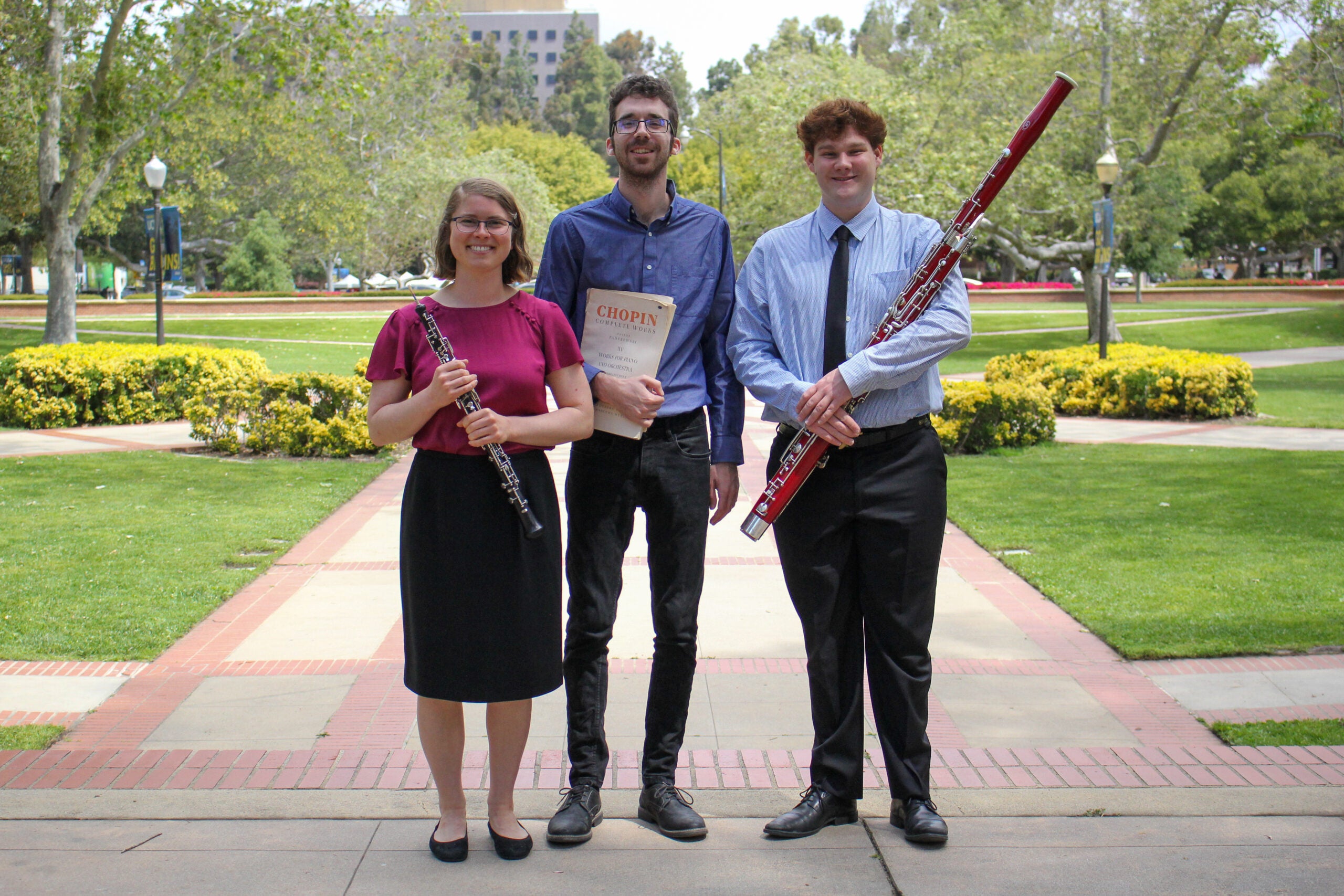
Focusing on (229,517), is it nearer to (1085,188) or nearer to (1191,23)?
(1191,23)

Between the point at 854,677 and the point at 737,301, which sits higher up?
the point at 737,301

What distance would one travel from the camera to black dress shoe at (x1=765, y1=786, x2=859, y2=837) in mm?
3586

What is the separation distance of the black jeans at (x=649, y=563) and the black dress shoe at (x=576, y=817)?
4 cm

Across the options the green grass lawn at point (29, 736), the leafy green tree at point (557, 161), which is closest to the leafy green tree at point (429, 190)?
the leafy green tree at point (557, 161)

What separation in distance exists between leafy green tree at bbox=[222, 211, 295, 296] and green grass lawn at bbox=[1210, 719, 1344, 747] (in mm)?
51661

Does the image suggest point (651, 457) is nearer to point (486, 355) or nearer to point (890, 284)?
point (486, 355)

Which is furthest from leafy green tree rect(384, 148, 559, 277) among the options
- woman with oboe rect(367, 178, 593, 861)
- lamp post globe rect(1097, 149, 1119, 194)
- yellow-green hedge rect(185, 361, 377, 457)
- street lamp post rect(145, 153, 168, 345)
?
woman with oboe rect(367, 178, 593, 861)

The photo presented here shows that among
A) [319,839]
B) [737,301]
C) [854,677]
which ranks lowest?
[319,839]

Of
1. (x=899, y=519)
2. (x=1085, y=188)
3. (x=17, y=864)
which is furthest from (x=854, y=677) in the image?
(x=1085, y=188)

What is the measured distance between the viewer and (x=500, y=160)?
2028 inches

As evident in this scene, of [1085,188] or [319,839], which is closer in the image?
[319,839]

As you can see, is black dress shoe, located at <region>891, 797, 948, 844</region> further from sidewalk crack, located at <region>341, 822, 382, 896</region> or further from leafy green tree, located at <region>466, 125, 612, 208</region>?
leafy green tree, located at <region>466, 125, 612, 208</region>

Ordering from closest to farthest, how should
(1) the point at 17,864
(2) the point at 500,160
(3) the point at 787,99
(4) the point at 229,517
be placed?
(1) the point at 17,864, (4) the point at 229,517, (3) the point at 787,99, (2) the point at 500,160

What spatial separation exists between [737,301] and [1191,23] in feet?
69.9
